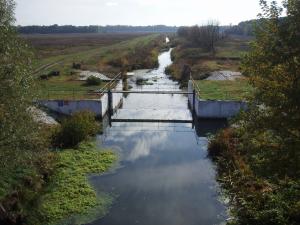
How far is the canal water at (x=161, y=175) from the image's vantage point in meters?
21.9

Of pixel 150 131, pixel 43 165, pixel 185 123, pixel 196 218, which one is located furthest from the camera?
pixel 185 123

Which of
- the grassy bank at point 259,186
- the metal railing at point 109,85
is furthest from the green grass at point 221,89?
the grassy bank at point 259,186

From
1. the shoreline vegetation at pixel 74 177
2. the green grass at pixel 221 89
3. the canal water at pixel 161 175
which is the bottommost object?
the canal water at pixel 161 175

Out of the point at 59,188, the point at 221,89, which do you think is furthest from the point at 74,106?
the point at 59,188

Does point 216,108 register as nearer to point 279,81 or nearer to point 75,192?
point 75,192

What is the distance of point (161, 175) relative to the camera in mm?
27453

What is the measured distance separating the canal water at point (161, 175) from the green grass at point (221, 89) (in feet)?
10.3

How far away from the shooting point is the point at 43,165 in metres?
25.5

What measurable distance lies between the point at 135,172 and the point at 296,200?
44.7 ft

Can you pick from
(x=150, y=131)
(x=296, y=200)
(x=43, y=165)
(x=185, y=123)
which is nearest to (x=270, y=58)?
(x=296, y=200)

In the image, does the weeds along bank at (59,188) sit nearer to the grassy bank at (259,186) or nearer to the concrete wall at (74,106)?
the grassy bank at (259,186)

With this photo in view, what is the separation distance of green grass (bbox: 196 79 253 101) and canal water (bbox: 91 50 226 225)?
315 cm

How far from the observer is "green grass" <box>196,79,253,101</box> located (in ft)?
142

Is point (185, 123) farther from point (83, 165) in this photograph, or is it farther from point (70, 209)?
point (70, 209)
